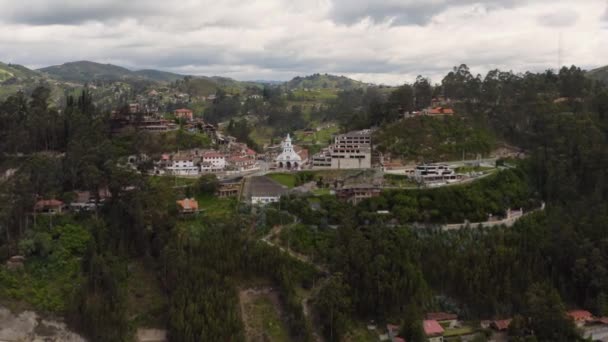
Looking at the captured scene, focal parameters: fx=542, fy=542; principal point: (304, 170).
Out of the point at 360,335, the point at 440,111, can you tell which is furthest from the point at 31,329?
the point at 440,111

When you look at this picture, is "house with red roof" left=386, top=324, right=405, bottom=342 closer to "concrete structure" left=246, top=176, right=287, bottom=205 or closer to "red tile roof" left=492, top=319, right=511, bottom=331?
"red tile roof" left=492, top=319, right=511, bottom=331

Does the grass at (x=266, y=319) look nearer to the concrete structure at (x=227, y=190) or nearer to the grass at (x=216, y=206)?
the grass at (x=216, y=206)

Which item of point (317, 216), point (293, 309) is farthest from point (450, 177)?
point (293, 309)

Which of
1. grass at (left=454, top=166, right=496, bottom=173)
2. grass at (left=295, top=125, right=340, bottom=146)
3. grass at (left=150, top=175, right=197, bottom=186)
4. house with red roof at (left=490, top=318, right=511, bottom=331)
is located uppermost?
grass at (left=295, top=125, right=340, bottom=146)

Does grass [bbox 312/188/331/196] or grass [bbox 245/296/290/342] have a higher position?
grass [bbox 312/188/331/196]

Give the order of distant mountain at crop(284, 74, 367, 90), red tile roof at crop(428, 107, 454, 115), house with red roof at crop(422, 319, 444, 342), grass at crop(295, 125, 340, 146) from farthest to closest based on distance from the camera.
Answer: distant mountain at crop(284, 74, 367, 90) < grass at crop(295, 125, 340, 146) < red tile roof at crop(428, 107, 454, 115) < house with red roof at crop(422, 319, 444, 342)

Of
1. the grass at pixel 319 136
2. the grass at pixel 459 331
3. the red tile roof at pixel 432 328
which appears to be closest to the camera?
the red tile roof at pixel 432 328

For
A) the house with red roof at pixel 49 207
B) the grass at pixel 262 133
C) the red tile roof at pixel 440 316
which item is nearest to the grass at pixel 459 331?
the red tile roof at pixel 440 316

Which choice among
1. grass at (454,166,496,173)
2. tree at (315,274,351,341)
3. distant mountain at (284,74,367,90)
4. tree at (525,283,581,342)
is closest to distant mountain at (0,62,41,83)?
distant mountain at (284,74,367,90)
